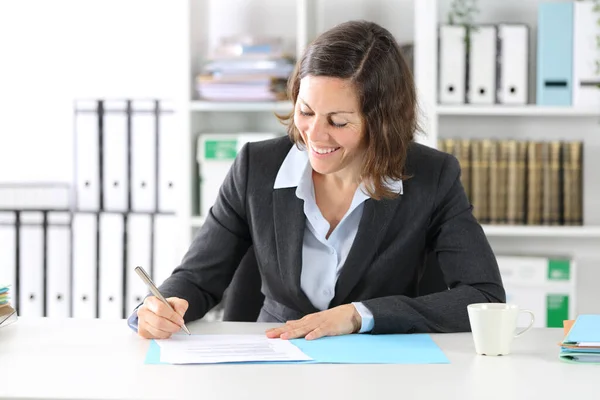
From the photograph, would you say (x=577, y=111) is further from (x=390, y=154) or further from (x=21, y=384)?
(x=21, y=384)

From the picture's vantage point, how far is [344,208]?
1.88 metres

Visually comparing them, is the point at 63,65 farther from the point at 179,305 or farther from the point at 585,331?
the point at 585,331

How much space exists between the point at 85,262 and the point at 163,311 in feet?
5.33

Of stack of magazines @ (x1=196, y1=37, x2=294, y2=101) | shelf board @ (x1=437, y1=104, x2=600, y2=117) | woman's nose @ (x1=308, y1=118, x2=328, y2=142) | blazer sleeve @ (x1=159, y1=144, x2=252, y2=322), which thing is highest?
stack of magazines @ (x1=196, y1=37, x2=294, y2=101)

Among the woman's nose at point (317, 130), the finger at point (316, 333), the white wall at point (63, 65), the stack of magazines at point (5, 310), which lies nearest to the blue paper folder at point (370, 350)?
the finger at point (316, 333)

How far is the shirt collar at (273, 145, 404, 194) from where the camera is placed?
72.4 inches

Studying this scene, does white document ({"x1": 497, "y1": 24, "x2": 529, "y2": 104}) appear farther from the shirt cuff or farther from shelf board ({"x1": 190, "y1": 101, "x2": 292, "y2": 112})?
the shirt cuff

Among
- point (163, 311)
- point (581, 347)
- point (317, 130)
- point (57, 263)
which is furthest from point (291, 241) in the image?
point (57, 263)

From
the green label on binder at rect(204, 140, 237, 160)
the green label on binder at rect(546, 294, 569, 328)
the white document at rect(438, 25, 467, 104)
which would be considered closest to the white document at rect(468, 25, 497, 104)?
the white document at rect(438, 25, 467, 104)

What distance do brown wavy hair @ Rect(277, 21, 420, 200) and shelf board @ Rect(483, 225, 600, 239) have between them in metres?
1.15

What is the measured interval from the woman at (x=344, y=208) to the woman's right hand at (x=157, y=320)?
0.13m

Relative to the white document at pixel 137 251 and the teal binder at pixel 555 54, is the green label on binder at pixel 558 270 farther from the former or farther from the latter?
the white document at pixel 137 251

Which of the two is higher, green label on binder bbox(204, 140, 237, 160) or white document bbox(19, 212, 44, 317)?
green label on binder bbox(204, 140, 237, 160)

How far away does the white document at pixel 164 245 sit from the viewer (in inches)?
120
